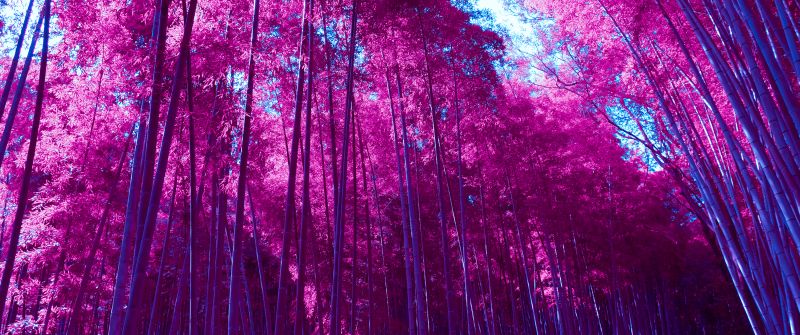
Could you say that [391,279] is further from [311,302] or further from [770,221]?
[770,221]

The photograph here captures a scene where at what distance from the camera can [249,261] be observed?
16109mm

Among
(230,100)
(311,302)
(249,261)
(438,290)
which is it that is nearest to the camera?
(230,100)

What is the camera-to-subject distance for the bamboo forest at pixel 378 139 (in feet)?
10.3

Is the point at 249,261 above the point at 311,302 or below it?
above

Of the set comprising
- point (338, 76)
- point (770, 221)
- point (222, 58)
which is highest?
point (338, 76)

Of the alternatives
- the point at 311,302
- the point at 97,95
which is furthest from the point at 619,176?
the point at 97,95

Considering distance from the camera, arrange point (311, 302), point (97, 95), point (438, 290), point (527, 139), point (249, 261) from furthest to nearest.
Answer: point (249, 261), point (438, 290), point (311, 302), point (527, 139), point (97, 95)

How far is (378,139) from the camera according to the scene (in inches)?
327

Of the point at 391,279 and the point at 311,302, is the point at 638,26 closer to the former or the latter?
the point at 311,302

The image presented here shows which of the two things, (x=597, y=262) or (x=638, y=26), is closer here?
(x=638, y=26)

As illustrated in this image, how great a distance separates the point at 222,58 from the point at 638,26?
11.3 feet

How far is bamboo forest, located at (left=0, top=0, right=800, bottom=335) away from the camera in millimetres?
3127

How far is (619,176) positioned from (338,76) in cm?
616

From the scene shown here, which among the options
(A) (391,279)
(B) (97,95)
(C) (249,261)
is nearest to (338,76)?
(B) (97,95)
